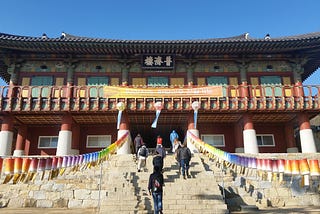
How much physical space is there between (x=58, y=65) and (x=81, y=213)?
51.9 ft

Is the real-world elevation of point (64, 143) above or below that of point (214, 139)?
below

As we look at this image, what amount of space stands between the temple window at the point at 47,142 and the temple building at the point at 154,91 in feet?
0.28

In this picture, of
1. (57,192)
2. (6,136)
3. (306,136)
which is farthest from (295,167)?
(6,136)

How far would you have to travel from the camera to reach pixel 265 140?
74.8ft

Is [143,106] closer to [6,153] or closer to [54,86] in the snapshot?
[54,86]

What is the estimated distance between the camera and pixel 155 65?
2216cm

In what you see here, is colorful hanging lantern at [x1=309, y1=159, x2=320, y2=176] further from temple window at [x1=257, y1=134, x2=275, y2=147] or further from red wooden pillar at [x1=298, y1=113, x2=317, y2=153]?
temple window at [x1=257, y1=134, x2=275, y2=147]

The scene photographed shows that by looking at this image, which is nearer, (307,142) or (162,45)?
(307,142)

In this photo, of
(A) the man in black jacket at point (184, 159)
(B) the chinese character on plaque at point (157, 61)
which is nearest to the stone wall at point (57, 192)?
(A) the man in black jacket at point (184, 159)

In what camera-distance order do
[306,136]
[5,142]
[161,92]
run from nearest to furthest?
[5,142], [306,136], [161,92]

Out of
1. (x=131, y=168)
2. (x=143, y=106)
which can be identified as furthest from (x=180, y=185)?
(x=143, y=106)

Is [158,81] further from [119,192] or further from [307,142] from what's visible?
[119,192]

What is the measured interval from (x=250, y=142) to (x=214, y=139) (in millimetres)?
3743

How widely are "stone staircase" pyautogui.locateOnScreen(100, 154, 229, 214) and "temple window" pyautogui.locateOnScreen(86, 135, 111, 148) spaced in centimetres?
1020
